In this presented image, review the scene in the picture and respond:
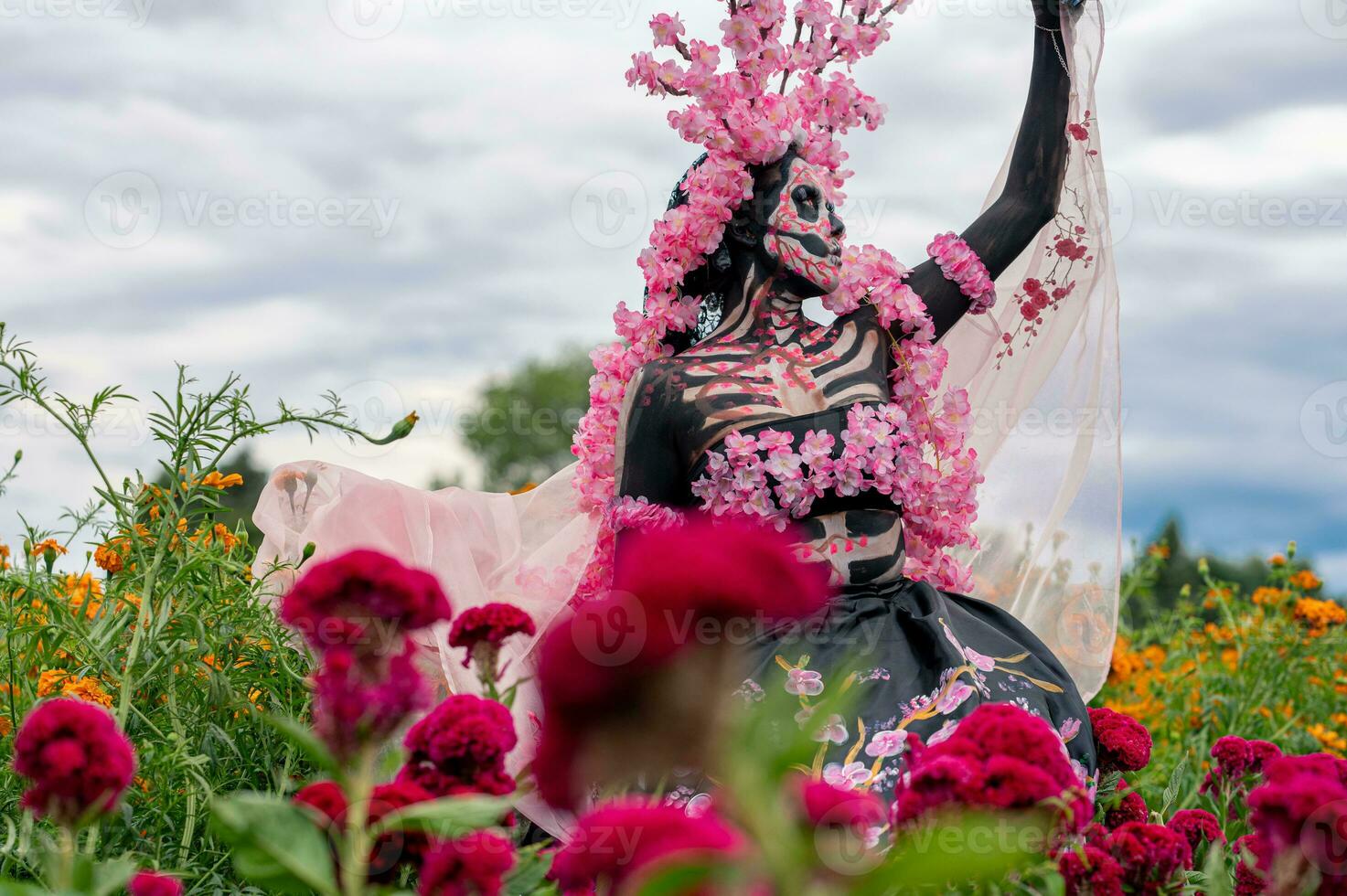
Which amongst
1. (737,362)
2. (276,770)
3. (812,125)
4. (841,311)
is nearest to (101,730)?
(276,770)

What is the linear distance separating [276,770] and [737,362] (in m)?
1.15

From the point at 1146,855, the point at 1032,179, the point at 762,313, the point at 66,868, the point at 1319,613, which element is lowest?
the point at 1319,613

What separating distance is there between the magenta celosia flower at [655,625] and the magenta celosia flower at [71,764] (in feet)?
0.98

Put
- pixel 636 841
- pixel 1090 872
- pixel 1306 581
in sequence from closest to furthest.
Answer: pixel 636 841 < pixel 1090 872 < pixel 1306 581

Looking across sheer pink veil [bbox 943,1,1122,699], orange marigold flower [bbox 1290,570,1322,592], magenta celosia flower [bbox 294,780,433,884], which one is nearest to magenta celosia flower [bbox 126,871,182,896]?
magenta celosia flower [bbox 294,780,433,884]

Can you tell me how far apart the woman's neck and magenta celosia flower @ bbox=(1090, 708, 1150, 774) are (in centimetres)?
95

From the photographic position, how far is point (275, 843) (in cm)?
76

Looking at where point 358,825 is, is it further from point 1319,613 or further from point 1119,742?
point 1319,613

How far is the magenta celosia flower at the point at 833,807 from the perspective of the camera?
2.87 ft

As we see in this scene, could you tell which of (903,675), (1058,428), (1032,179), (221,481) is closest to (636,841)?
(903,675)

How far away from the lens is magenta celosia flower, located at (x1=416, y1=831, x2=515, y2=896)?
2.68ft

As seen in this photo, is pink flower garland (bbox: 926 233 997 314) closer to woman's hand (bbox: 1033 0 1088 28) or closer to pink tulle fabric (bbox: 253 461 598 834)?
woman's hand (bbox: 1033 0 1088 28)

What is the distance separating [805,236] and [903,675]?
93 centimetres

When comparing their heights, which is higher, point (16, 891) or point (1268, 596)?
point (16, 891)
